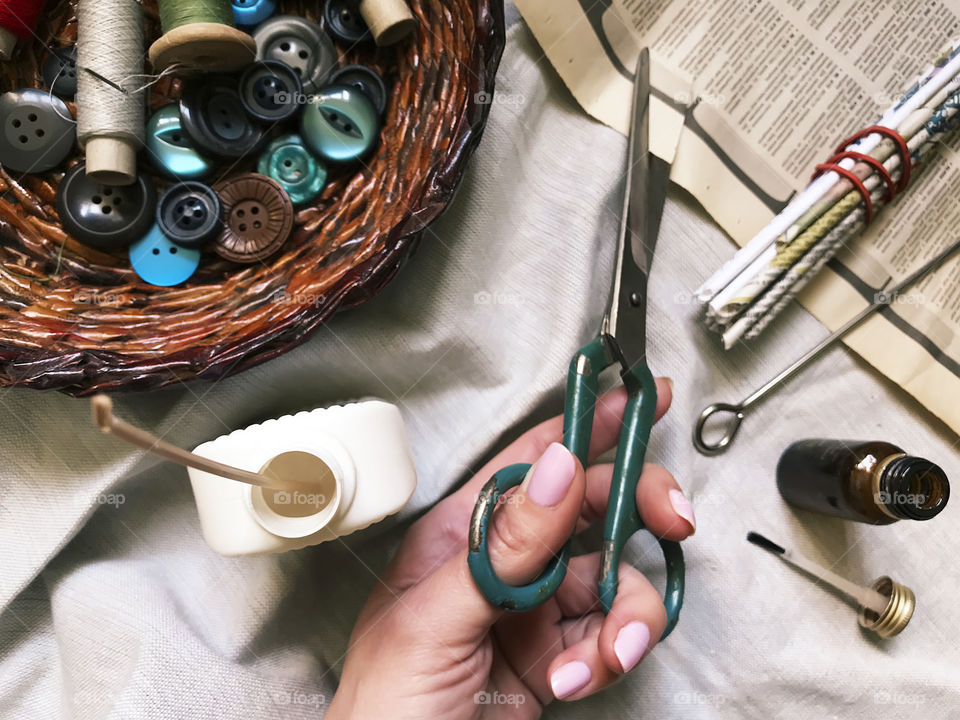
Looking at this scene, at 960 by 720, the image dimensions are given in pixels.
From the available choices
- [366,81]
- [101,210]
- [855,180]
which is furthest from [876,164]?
[101,210]

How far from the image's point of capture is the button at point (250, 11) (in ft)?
2.22

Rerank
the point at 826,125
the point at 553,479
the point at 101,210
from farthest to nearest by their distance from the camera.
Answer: the point at 826,125 < the point at 101,210 < the point at 553,479

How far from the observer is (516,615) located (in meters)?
0.71

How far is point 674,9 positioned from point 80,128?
0.54 m

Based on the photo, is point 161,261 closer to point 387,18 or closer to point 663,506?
point 387,18

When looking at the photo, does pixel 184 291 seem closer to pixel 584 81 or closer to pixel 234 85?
pixel 234 85

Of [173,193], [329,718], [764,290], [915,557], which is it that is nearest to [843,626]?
[915,557]

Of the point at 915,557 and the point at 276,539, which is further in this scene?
the point at 915,557

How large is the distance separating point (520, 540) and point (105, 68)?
0.48 meters

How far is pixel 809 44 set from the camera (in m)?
0.74

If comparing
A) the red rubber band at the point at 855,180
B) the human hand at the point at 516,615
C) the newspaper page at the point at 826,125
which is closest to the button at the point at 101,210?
the human hand at the point at 516,615
